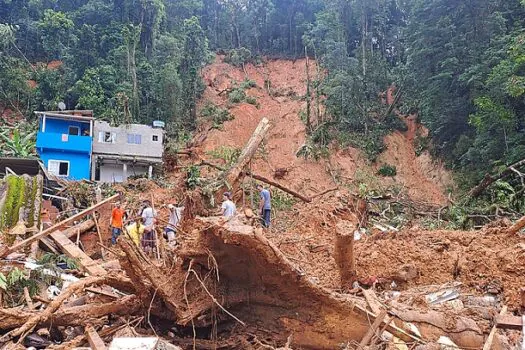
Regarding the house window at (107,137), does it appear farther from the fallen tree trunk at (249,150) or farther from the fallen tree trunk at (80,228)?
the fallen tree trunk at (249,150)

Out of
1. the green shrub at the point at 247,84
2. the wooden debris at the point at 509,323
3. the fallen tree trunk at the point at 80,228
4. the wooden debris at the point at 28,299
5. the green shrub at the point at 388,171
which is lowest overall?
the fallen tree trunk at the point at 80,228

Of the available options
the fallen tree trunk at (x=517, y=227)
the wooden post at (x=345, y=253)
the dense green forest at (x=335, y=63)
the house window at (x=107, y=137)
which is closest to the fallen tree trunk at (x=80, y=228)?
the wooden post at (x=345, y=253)

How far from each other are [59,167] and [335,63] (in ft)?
59.5

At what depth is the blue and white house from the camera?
25750 mm

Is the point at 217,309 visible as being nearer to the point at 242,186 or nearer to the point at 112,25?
the point at 242,186

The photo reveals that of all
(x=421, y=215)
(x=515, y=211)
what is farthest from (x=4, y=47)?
(x=515, y=211)

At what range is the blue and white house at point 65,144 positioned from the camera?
25.8 metres

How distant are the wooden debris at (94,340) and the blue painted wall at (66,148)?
2289cm

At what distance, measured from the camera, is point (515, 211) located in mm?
12383

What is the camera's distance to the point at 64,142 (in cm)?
2617

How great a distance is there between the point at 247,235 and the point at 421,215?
12295 mm

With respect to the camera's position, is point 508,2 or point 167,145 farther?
point 167,145

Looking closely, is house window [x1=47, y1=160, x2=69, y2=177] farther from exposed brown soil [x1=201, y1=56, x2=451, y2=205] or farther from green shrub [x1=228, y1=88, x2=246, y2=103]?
green shrub [x1=228, y1=88, x2=246, y2=103]

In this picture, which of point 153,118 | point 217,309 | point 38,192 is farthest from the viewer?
point 153,118
